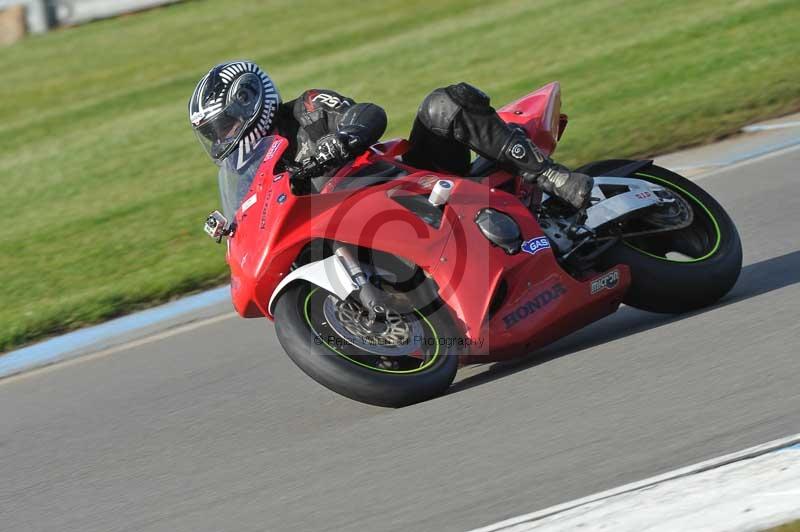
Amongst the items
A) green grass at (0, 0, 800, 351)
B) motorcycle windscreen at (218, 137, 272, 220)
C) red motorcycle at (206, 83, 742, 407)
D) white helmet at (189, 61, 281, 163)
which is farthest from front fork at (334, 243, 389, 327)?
green grass at (0, 0, 800, 351)

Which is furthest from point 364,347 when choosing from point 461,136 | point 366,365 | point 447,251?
point 461,136

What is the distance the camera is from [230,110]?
500 cm

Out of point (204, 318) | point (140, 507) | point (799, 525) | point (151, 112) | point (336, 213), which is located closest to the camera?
point (799, 525)

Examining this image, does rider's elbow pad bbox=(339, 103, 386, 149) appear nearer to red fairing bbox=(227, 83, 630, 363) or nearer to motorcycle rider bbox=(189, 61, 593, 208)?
motorcycle rider bbox=(189, 61, 593, 208)

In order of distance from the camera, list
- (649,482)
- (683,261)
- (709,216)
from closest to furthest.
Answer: (649,482) → (683,261) → (709,216)

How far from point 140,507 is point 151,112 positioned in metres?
11.2

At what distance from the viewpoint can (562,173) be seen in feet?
16.6

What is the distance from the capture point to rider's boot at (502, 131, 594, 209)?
499cm

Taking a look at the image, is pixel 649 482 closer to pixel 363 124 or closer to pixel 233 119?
pixel 363 124

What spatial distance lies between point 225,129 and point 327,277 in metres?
0.84

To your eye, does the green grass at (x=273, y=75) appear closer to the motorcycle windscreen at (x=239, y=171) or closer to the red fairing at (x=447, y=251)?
the motorcycle windscreen at (x=239, y=171)

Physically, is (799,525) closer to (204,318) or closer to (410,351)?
(410,351)

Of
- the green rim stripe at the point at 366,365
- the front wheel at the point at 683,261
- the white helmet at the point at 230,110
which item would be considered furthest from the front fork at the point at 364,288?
the front wheel at the point at 683,261

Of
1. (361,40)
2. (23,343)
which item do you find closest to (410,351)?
(23,343)
